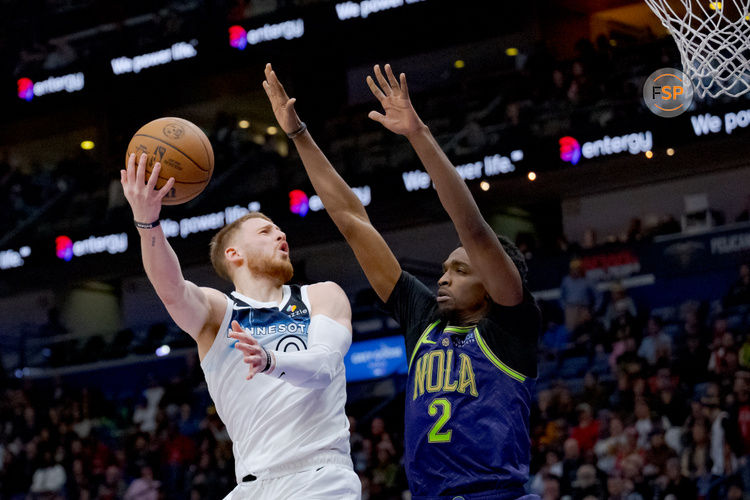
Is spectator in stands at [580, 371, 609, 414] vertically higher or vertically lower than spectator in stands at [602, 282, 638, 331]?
lower

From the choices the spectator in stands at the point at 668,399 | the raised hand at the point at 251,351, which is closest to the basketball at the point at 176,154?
the raised hand at the point at 251,351

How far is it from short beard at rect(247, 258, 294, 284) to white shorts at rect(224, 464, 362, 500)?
83cm

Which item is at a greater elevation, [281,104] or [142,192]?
[281,104]

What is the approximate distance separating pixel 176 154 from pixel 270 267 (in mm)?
588

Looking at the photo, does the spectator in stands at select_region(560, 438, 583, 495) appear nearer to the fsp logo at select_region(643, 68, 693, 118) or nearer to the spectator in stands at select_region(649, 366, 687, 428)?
the spectator in stands at select_region(649, 366, 687, 428)

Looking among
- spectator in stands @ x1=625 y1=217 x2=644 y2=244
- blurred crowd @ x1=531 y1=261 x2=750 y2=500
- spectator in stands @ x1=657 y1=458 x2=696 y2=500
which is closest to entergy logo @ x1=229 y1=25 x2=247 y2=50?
blurred crowd @ x1=531 y1=261 x2=750 y2=500

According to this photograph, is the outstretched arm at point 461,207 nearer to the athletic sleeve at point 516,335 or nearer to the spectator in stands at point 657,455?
the athletic sleeve at point 516,335

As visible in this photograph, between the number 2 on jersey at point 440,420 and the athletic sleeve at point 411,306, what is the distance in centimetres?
34

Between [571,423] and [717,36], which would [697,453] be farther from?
[717,36]

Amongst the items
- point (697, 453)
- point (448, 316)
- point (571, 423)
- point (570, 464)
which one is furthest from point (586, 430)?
point (448, 316)

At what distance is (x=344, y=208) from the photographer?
4.24 meters

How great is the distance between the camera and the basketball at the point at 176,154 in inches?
153

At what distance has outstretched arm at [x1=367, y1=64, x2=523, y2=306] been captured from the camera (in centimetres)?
357

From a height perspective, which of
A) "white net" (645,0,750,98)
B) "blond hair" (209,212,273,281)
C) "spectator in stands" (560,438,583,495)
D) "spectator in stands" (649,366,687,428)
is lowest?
"spectator in stands" (560,438,583,495)
